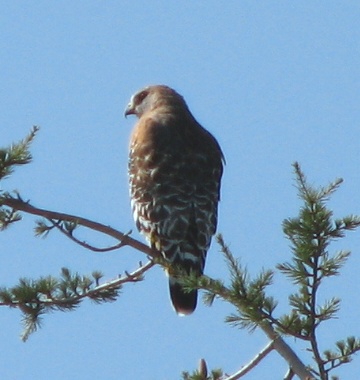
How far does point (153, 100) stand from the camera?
347 inches

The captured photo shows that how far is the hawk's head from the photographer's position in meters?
8.54

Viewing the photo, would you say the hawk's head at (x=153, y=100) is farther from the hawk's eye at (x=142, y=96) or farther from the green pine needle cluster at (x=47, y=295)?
the green pine needle cluster at (x=47, y=295)

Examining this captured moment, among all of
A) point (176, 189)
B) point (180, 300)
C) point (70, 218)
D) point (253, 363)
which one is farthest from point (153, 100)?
point (253, 363)

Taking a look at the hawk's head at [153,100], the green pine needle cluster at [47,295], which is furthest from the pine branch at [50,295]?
the hawk's head at [153,100]

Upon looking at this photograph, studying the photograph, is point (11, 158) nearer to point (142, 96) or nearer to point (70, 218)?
point (70, 218)

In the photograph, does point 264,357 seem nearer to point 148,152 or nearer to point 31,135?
point 31,135

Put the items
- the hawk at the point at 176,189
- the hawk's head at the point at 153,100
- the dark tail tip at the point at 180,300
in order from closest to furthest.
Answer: the dark tail tip at the point at 180,300
the hawk at the point at 176,189
the hawk's head at the point at 153,100

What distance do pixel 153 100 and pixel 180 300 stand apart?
2.86 m

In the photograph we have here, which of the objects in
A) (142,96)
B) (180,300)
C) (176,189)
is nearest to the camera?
(180,300)

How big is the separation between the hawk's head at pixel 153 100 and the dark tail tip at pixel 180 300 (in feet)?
7.78

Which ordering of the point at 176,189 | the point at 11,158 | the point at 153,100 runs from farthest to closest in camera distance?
the point at 153,100 → the point at 176,189 → the point at 11,158

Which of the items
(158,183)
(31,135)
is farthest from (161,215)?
(31,135)

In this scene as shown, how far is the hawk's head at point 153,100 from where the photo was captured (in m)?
8.54

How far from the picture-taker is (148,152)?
284 inches
